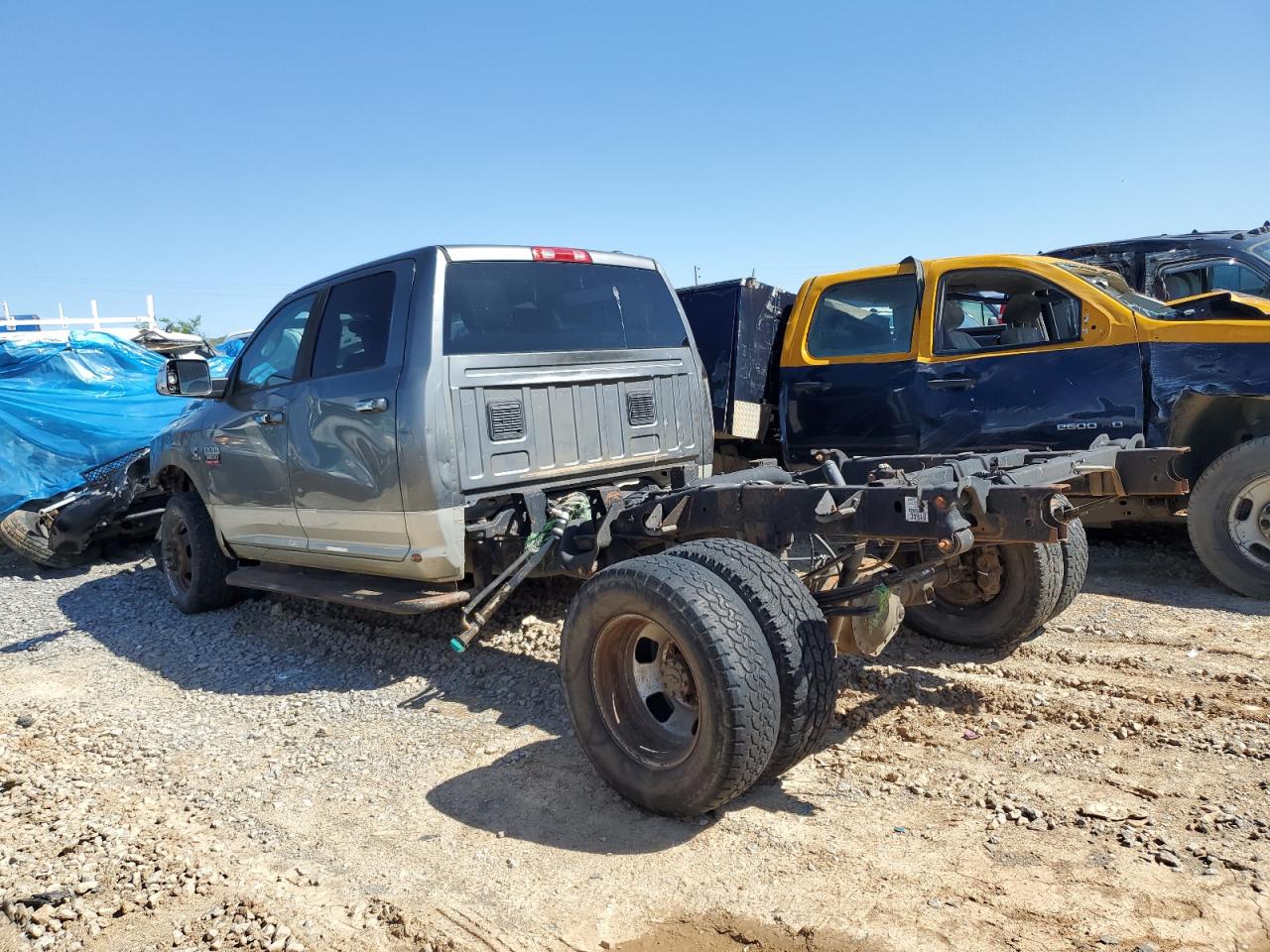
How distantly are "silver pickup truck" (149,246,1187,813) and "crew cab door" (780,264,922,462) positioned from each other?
163 cm

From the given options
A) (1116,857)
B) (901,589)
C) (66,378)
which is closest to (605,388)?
(901,589)

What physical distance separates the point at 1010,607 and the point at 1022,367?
2119 mm

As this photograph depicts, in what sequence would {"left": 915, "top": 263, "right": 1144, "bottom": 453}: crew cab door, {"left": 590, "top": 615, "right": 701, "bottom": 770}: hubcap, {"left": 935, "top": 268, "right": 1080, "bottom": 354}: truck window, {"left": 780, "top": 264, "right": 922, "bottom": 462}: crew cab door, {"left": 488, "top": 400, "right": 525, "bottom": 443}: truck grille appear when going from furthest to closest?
{"left": 780, "top": 264, "right": 922, "bottom": 462}: crew cab door → {"left": 935, "top": 268, "right": 1080, "bottom": 354}: truck window → {"left": 915, "top": 263, "right": 1144, "bottom": 453}: crew cab door → {"left": 488, "top": 400, "right": 525, "bottom": 443}: truck grille → {"left": 590, "top": 615, "right": 701, "bottom": 770}: hubcap

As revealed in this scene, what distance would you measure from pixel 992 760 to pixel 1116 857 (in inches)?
29.3

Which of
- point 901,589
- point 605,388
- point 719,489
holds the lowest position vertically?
point 901,589

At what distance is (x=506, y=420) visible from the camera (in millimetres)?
4465

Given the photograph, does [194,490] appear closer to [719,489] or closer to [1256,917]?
[719,489]

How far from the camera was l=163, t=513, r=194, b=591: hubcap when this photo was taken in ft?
21.2

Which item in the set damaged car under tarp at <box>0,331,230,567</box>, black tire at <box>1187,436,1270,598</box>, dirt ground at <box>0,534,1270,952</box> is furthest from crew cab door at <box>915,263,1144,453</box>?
damaged car under tarp at <box>0,331,230,567</box>

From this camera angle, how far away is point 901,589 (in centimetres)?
356

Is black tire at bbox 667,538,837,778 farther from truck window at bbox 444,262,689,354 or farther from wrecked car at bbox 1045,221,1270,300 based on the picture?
wrecked car at bbox 1045,221,1270,300

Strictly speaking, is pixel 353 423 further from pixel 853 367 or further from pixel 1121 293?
pixel 1121 293

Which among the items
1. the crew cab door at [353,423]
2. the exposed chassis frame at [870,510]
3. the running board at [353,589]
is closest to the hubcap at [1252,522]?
the exposed chassis frame at [870,510]

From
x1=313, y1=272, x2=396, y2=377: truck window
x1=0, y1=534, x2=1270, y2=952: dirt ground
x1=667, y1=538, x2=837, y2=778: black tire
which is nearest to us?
x1=0, y1=534, x2=1270, y2=952: dirt ground
